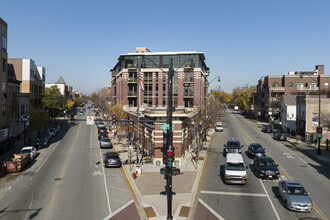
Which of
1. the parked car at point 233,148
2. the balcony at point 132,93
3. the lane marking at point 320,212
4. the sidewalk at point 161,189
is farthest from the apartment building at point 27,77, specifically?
the lane marking at point 320,212

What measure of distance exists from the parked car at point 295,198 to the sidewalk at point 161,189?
20.7 ft

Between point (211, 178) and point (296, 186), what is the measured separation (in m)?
8.39

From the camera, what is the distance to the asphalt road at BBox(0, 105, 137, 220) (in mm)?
17547

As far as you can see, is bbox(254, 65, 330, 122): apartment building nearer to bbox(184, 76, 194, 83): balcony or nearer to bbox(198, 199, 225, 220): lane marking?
bbox(184, 76, 194, 83): balcony

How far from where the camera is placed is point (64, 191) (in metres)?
21.6

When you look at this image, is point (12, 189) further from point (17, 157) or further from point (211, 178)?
point (211, 178)

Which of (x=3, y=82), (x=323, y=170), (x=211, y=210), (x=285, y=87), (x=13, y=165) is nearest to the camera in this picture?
(x=211, y=210)

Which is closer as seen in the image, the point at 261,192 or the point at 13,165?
the point at 261,192

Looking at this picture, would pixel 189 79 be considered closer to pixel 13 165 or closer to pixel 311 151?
pixel 311 151

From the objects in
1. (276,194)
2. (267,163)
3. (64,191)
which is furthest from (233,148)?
(64,191)

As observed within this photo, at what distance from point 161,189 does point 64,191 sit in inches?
302

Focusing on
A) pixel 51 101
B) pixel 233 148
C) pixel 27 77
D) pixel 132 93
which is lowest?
pixel 233 148

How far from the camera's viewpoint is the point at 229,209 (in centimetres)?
1811

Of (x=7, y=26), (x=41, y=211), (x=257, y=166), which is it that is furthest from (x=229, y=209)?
(x=7, y=26)
